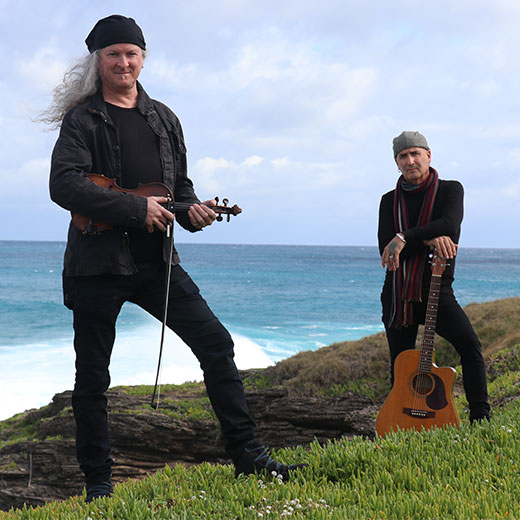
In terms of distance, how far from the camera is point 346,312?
56.8m

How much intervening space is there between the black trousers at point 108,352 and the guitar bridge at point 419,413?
213cm

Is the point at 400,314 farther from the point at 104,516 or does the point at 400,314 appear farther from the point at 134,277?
the point at 104,516

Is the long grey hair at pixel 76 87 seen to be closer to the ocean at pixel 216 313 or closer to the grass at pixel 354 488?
the grass at pixel 354 488

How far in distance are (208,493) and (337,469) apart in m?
0.98

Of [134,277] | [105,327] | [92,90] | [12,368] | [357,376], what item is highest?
[92,90]

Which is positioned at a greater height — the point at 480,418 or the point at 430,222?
the point at 430,222

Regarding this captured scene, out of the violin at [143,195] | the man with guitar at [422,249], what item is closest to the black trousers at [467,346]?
the man with guitar at [422,249]

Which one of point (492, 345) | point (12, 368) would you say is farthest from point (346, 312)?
point (492, 345)

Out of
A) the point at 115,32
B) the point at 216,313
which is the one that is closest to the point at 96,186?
the point at 115,32

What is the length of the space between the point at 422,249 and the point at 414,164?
0.84m

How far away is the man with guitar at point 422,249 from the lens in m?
5.23

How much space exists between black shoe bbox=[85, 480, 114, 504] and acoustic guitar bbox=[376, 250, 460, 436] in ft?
8.73

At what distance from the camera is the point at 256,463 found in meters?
3.81

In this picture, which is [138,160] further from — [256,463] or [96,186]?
[256,463]
